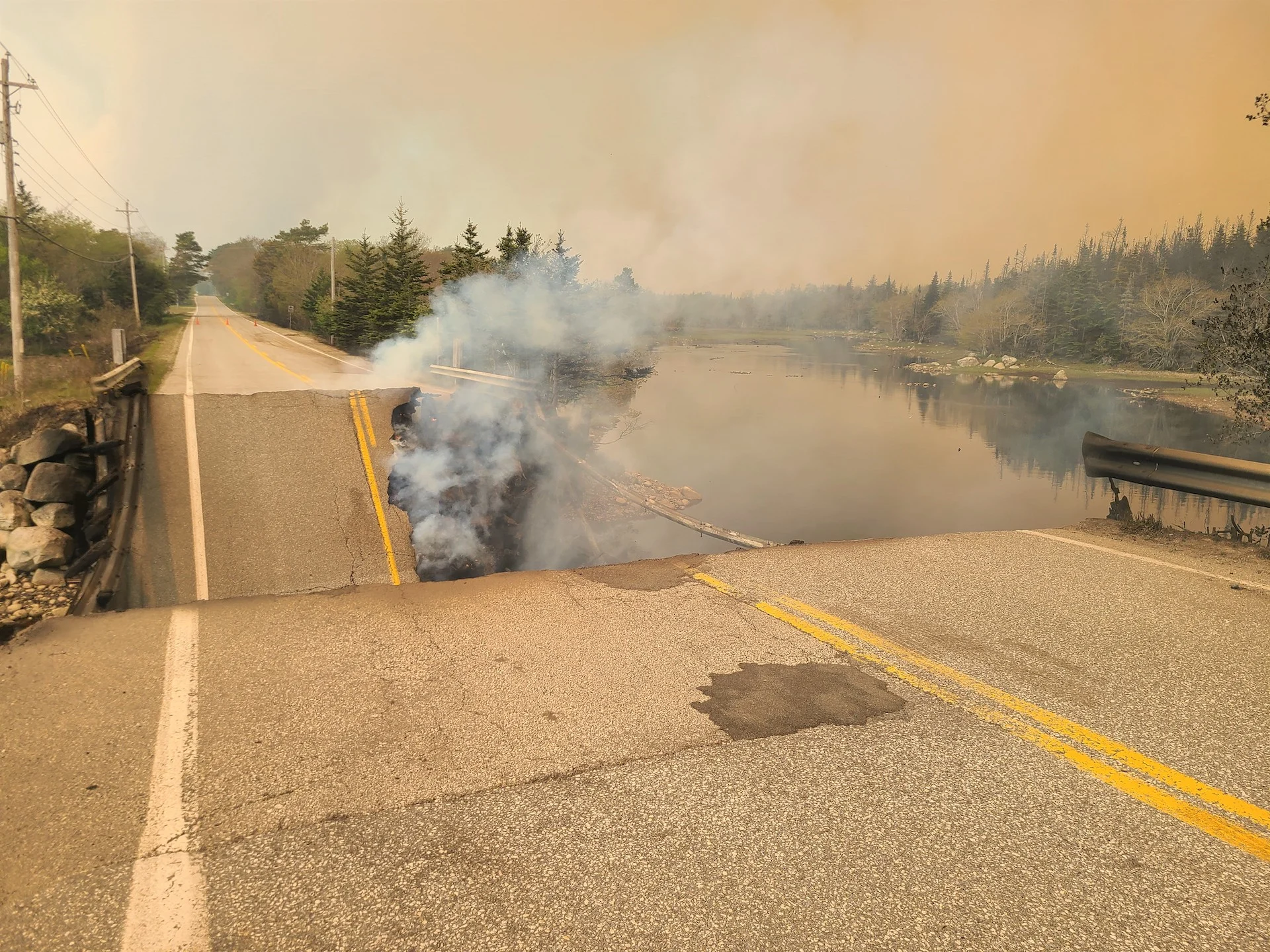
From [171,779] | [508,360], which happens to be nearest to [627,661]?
[171,779]

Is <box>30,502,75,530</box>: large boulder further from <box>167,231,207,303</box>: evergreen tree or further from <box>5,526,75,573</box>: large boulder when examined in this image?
<box>167,231,207,303</box>: evergreen tree

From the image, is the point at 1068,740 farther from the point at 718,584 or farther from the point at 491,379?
the point at 491,379

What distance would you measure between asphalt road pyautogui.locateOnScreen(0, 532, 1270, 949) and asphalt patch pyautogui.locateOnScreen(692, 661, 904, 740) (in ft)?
0.20

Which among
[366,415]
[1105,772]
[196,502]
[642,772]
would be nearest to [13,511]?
[196,502]

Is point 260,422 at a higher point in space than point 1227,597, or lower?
higher

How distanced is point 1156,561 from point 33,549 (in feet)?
43.2

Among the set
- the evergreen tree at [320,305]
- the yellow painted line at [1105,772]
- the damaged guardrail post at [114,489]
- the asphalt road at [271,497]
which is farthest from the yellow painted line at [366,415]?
the evergreen tree at [320,305]

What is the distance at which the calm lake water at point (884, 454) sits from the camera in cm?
2278

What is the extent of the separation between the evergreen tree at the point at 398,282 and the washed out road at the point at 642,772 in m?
27.5

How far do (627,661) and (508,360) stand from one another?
578 inches

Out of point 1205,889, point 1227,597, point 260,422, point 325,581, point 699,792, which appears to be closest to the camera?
point 1205,889

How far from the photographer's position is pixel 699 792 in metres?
3.27

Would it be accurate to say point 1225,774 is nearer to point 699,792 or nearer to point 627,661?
point 699,792

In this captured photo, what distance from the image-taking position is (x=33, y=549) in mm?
8156
